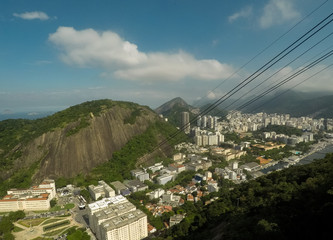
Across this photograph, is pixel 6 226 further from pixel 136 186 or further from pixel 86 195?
pixel 136 186

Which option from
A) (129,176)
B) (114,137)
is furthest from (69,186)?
(114,137)

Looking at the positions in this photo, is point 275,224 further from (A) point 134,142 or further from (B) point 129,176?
(A) point 134,142

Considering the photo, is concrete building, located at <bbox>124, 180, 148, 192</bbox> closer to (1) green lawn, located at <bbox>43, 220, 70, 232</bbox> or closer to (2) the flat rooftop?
(2) the flat rooftop

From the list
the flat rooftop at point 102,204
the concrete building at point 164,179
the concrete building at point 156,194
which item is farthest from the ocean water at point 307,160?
the flat rooftop at point 102,204

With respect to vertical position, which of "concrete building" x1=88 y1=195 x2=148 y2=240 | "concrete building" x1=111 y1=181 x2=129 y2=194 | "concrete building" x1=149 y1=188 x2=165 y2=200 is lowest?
"concrete building" x1=149 y1=188 x2=165 y2=200

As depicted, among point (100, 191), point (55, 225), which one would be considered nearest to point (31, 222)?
point (55, 225)

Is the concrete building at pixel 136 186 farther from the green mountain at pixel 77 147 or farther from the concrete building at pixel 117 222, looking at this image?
the concrete building at pixel 117 222

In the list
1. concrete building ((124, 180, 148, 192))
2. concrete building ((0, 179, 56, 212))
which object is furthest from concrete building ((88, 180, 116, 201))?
concrete building ((0, 179, 56, 212))
